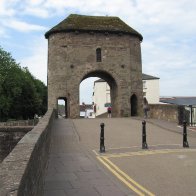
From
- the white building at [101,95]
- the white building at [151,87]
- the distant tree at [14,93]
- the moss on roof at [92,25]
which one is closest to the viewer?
the moss on roof at [92,25]

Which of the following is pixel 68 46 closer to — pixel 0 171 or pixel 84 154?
pixel 84 154

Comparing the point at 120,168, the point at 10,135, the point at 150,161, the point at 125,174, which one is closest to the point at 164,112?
the point at 10,135

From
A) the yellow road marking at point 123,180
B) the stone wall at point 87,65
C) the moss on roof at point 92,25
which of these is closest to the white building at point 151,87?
the moss on roof at point 92,25

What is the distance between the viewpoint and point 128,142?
17438 millimetres

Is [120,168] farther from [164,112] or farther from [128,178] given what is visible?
[164,112]

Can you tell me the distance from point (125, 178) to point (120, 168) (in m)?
1.38

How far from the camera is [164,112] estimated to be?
98.7ft

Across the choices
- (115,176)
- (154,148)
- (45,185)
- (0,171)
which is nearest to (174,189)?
(115,176)

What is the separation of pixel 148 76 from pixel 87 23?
47.3 meters

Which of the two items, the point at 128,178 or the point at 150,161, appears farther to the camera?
the point at 150,161

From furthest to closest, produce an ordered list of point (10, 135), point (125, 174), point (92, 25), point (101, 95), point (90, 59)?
point (101, 95), point (92, 25), point (90, 59), point (10, 135), point (125, 174)


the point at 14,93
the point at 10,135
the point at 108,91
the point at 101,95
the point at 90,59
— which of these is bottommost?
the point at 10,135

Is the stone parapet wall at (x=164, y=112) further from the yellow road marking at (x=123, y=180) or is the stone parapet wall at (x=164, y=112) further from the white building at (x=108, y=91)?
the white building at (x=108, y=91)

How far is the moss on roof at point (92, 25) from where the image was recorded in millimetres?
40431
